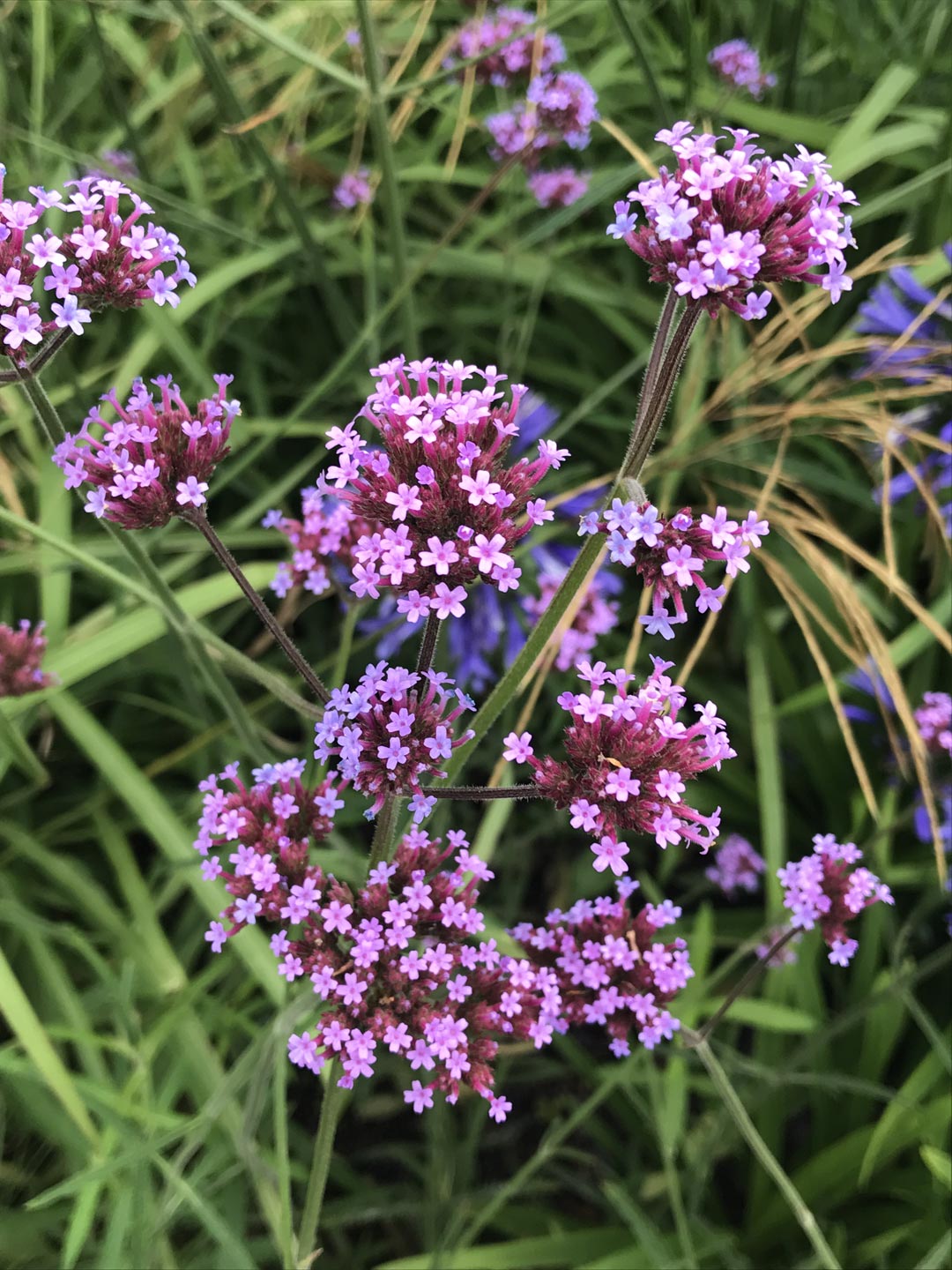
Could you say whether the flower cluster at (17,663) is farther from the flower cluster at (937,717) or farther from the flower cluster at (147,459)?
the flower cluster at (937,717)

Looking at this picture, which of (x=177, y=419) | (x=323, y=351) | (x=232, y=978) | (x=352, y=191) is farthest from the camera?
(x=323, y=351)

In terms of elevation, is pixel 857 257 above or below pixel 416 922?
above

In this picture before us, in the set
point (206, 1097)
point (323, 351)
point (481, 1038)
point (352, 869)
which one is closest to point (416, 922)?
point (481, 1038)

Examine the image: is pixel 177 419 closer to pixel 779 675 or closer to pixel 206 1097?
pixel 206 1097

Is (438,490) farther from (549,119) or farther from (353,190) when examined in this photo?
(353,190)

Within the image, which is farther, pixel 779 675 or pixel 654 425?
pixel 779 675

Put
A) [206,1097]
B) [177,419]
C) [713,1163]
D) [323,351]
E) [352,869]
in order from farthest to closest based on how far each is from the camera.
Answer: [323,351] → [713,1163] → [206,1097] → [352,869] → [177,419]

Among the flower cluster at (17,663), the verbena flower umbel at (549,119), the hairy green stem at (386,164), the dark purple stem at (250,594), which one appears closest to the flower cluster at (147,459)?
the dark purple stem at (250,594)

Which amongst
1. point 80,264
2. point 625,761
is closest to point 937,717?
point 625,761
